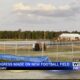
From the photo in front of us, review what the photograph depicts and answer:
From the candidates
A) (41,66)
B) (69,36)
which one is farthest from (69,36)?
(41,66)

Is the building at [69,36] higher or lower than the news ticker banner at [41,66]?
higher

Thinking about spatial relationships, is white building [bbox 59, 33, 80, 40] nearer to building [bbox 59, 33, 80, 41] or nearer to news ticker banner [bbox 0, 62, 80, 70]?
building [bbox 59, 33, 80, 41]

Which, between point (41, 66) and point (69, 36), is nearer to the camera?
point (41, 66)

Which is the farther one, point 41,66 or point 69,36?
point 69,36

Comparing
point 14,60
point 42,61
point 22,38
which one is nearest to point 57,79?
point 42,61

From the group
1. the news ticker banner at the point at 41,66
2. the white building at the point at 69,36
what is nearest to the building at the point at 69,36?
the white building at the point at 69,36

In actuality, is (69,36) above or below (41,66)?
above

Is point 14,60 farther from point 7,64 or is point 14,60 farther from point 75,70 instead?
point 75,70

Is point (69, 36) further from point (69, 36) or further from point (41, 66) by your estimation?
point (41, 66)

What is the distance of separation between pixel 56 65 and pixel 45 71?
86 cm

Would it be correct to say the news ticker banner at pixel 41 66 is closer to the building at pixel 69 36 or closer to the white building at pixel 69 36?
the white building at pixel 69 36

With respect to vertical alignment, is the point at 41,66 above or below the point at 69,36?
below

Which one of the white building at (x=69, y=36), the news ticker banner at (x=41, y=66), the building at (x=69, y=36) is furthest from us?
the building at (x=69, y=36)

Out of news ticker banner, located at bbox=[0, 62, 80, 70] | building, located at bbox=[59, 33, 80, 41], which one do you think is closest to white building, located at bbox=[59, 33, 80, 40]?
building, located at bbox=[59, 33, 80, 41]
